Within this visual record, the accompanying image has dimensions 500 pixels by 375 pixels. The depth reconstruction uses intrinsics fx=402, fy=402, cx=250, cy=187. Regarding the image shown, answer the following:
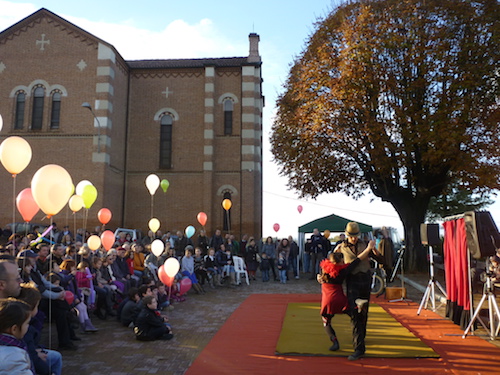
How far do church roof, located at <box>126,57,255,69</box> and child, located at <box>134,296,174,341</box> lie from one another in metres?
20.5

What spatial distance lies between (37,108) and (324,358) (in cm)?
2337

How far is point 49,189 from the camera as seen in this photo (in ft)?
22.8

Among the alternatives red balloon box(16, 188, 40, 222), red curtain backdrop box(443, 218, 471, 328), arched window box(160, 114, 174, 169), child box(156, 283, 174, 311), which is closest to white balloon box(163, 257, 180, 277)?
child box(156, 283, 174, 311)

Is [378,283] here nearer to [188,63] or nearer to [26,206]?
[26,206]

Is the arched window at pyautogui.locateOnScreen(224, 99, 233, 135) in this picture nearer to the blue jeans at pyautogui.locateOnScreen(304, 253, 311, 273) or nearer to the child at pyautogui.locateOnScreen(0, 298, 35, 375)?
the blue jeans at pyautogui.locateOnScreen(304, 253, 311, 273)

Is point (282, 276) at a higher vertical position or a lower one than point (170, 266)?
lower

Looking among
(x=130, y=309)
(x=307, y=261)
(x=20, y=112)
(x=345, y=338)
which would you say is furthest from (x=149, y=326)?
(x=20, y=112)

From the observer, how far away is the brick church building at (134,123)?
23.0 m

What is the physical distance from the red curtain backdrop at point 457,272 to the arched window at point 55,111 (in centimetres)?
2180

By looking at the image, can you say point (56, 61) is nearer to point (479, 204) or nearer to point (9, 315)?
point (9, 315)

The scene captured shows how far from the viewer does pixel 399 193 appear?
18.4 m

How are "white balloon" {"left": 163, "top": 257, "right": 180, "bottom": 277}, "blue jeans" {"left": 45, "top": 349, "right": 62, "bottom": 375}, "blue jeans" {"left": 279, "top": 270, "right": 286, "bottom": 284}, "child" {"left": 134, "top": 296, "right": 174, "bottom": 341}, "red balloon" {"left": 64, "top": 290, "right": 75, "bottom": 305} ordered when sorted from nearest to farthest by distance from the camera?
"blue jeans" {"left": 45, "top": 349, "right": 62, "bottom": 375} → "red balloon" {"left": 64, "top": 290, "right": 75, "bottom": 305} → "child" {"left": 134, "top": 296, "right": 174, "bottom": 341} → "white balloon" {"left": 163, "top": 257, "right": 180, "bottom": 277} → "blue jeans" {"left": 279, "top": 270, "right": 286, "bottom": 284}

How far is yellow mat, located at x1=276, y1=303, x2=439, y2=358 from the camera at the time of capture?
6.41 m

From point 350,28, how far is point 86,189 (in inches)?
470
